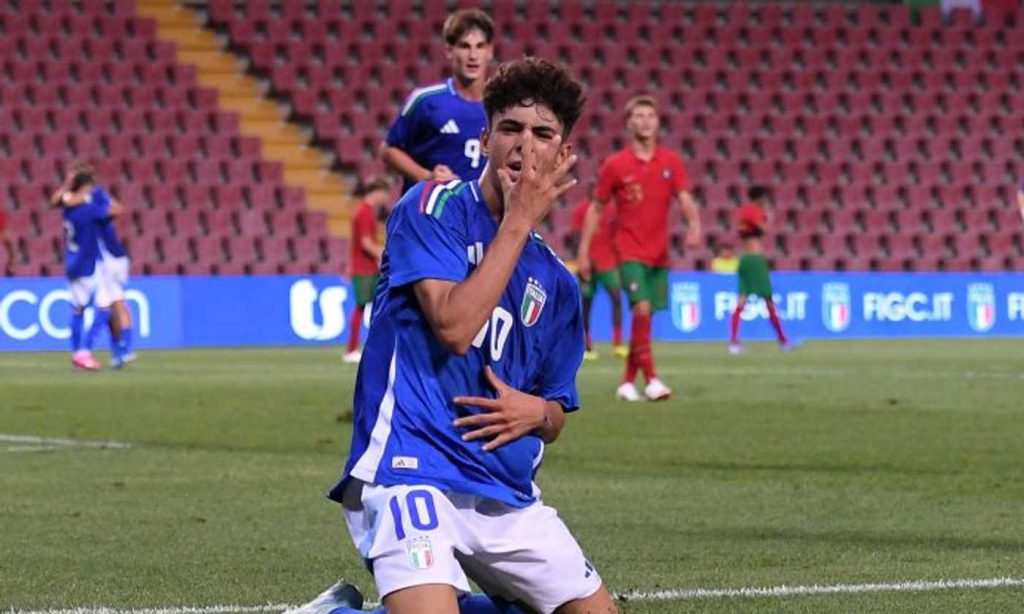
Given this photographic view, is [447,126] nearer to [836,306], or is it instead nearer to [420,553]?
[420,553]

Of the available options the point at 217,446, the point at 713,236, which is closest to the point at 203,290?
the point at 713,236

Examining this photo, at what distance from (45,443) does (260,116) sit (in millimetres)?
18622

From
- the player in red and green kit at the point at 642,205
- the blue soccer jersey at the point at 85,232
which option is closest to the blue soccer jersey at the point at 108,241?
the blue soccer jersey at the point at 85,232

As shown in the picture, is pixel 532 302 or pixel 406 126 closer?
pixel 532 302

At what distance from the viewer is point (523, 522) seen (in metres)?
4.61

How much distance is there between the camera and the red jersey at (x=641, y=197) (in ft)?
51.5

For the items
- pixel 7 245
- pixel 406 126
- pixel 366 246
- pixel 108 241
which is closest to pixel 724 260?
pixel 366 246

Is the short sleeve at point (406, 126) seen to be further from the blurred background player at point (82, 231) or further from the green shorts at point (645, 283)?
the blurred background player at point (82, 231)

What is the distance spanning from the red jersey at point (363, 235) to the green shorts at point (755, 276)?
4.31 m

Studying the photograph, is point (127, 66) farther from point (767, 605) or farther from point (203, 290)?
point (767, 605)

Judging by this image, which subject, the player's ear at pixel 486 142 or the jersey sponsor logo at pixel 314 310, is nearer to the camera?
the player's ear at pixel 486 142

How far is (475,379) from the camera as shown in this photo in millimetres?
4633

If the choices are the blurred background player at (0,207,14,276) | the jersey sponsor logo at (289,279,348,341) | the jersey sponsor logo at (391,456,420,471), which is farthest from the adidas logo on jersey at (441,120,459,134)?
the jersey sponsor logo at (289,279,348,341)

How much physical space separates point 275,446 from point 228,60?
19552mm
